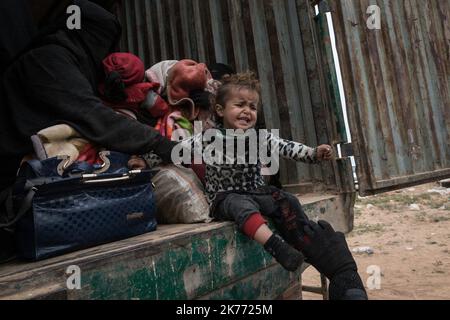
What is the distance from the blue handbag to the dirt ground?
8.78 feet

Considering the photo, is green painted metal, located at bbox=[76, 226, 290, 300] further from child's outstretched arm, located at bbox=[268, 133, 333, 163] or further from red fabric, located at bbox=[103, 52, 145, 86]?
red fabric, located at bbox=[103, 52, 145, 86]

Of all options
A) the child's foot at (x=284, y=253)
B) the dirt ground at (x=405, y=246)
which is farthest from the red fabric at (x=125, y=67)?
the dirt ground at (x=405, y=246)

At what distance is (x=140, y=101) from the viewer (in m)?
2.26

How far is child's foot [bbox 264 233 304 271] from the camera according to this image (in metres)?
1.43

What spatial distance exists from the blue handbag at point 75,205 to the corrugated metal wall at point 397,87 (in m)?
1.79

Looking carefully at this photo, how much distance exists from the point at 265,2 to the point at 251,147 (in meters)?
1.55

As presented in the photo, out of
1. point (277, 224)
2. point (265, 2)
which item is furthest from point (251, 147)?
point (265, 2)

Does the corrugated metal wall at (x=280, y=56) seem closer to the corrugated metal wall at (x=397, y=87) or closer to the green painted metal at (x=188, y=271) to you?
the corrugated metal wall at (x=397, y=87)

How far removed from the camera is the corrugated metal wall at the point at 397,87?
8.83ft

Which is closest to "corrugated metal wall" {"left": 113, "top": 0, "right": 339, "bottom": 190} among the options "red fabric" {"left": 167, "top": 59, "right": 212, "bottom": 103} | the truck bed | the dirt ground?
"red fabric" {"left": 167, "top": 59, "right": 212, "bottom": 103}

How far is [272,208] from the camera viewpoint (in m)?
1.84

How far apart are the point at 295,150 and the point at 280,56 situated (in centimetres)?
104

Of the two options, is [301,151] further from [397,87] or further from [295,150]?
[397,87]
